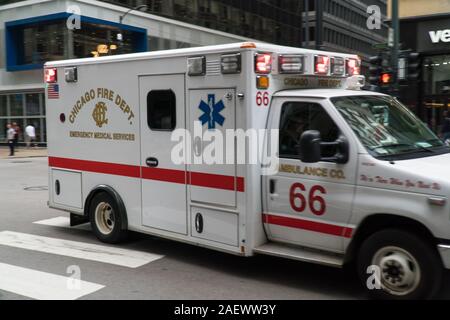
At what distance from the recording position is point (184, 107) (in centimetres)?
642

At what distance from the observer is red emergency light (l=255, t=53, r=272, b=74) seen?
5.74 metres

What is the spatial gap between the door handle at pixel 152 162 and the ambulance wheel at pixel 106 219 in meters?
0.92

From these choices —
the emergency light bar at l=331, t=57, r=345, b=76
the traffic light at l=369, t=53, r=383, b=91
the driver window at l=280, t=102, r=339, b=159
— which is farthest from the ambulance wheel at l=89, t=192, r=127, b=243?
the traffic light at l=369, t=53, r=383, b=91

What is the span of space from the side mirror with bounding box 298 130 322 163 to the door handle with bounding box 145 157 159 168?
2.26 meters

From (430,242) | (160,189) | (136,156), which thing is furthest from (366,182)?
(136,156)

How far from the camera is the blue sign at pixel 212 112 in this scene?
237 inches

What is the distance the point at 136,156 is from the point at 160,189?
61 centimetres

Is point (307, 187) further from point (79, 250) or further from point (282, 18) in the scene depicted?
point (282, 18)

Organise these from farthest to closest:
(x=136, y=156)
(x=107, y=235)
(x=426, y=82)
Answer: (x=426, y=82) → (x=107, y=235) → (x=136, y=156)

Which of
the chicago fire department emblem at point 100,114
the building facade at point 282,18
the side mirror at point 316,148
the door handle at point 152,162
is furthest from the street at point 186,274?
the building facade at point 282,18

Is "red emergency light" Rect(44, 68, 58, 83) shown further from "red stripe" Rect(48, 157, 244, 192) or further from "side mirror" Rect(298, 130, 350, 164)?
"side mirror" Rect(298, 130, 350, 164)

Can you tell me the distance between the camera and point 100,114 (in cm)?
753
